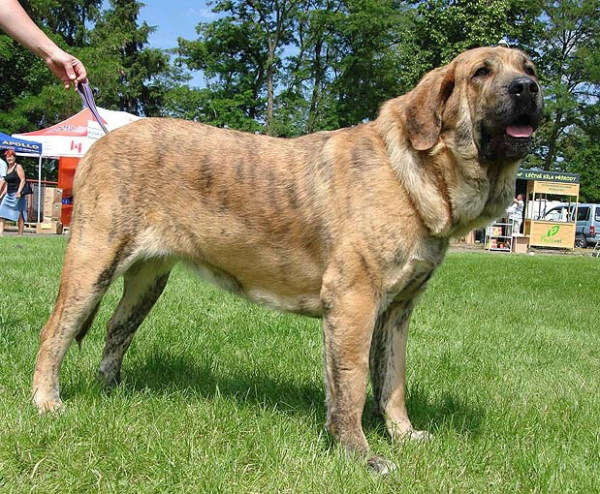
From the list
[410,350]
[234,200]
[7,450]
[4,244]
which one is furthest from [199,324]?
[4,244]

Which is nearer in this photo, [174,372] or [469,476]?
[469,476]

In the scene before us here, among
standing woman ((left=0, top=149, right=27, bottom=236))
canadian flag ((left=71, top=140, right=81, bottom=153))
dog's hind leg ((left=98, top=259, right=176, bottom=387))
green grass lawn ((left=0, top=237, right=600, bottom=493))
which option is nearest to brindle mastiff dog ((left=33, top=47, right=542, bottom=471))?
dog's hind leg ((left=98, top=259, right=176, bottom=387))

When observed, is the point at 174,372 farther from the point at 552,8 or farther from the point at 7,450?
the point at 552,8

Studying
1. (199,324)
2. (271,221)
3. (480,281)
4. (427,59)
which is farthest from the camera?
(427,59)

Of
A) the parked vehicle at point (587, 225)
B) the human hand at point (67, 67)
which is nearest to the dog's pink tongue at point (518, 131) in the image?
the human hand at point (67, 67)

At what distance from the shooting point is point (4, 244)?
12.9 metres

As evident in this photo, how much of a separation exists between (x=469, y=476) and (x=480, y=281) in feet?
27.4

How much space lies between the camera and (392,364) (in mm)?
3502

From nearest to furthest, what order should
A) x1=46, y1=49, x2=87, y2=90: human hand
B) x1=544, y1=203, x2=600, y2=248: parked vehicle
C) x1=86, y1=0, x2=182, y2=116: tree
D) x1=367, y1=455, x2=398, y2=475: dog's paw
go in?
1. x1=367, y1=455, x2=398, y2=475: dog's paw
2. x1=46, y1=49, x2=87, y2=90: human hand
3. x1=544, y1=203, x2=600, y2=248: parked vehicle
4. x1=86, y1=0, x2=182, y2=116: tree

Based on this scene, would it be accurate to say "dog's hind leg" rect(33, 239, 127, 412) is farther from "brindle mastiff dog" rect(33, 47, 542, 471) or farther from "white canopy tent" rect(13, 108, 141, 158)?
"white canopy tent" rect(13, 108, 141, 158)

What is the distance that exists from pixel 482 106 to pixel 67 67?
8.25ft

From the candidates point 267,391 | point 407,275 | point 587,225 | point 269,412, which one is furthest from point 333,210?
point 587,225

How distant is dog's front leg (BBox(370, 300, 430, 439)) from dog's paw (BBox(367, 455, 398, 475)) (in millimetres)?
509

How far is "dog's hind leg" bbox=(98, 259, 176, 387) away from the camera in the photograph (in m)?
3.90
